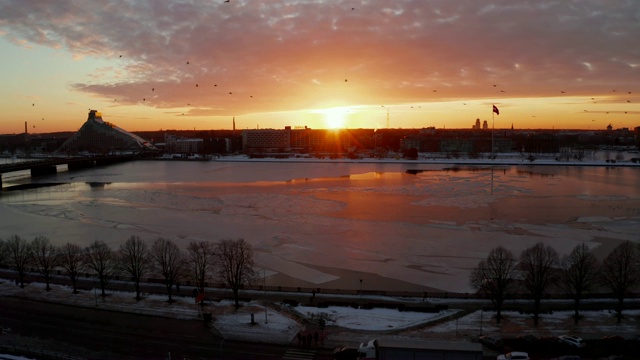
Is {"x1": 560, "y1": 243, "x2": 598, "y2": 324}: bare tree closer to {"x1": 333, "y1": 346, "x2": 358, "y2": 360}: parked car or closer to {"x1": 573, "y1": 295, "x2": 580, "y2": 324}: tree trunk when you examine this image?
{"x1": 573, "y1": 295, "x2": 580, "y2": 324}: tree trunk

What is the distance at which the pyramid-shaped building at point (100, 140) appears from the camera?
69125mm

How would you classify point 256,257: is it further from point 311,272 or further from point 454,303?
point 454,303

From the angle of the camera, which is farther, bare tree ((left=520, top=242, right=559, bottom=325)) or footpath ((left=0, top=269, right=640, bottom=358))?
bare tree ((left=520, top=242, right=559, bottom=325))

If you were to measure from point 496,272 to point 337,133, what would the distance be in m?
78.2

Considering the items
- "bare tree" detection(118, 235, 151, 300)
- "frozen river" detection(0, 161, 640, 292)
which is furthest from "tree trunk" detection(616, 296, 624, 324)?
"bare tree" detection(118, 235, 151, 300)

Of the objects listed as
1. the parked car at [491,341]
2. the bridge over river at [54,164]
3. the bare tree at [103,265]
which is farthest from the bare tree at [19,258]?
the bridge over river at [54,164]

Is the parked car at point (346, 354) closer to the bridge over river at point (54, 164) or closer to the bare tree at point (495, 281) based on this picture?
the bare tree at point (495, 281)

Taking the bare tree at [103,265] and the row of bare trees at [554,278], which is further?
the bare tree at [103,265]

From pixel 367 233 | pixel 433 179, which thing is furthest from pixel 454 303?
pixel 433 179

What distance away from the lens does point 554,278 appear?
836 centimetres

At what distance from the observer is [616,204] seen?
17844 mm

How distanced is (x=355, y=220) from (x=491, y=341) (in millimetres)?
9087

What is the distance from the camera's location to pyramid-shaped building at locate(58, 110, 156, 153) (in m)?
69.1

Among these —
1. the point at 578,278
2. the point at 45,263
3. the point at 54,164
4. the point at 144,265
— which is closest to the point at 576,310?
the point at 578,278
